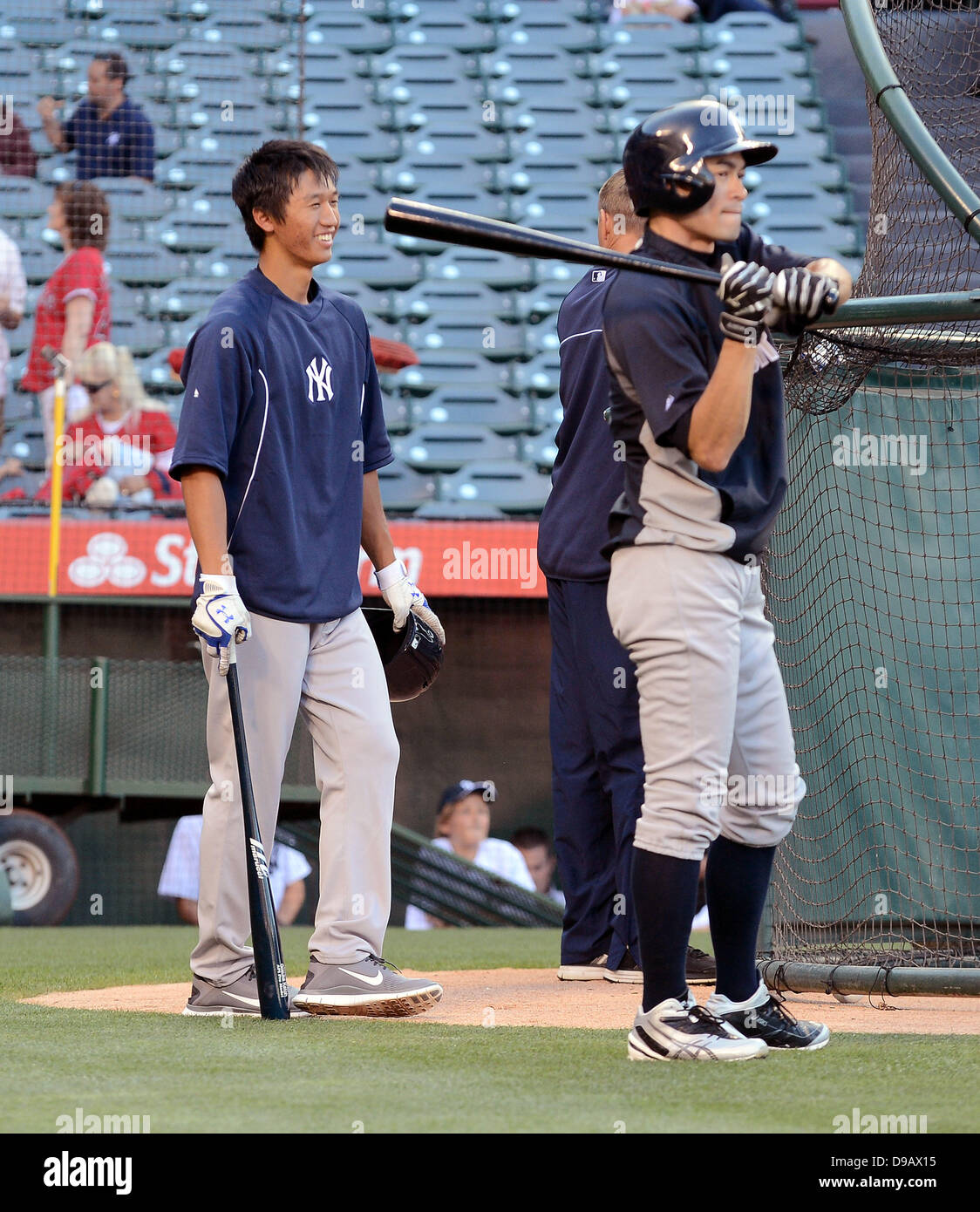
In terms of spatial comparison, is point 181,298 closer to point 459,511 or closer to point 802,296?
point 459,511

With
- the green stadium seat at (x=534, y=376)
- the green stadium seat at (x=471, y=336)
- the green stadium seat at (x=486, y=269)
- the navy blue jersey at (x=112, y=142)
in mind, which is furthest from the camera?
the green stadium seat at (x=486, y=269)

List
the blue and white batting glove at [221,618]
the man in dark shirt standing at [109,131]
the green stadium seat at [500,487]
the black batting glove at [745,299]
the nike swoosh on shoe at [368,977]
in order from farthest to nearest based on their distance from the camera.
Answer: the man in dark shirt standing at [109,131] → the green stadium seat at [500,487] → the nike swoosh on shoe at [368,977] → the blue and white batting glove at [221,618] → the black batting glove at [745,299]

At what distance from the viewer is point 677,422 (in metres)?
2.63

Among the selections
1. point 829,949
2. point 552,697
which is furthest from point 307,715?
point 829,949

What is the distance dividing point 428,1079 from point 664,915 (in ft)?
1.57

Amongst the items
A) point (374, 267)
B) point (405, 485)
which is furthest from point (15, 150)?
point (405, 485)

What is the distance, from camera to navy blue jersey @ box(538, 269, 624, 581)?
4199mm

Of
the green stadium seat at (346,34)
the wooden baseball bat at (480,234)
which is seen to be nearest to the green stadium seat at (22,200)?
the green stadium seat at (346,34)

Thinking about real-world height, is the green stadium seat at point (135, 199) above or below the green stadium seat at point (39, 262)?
above

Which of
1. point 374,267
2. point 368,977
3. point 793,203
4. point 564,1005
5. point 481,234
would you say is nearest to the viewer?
point 481,234

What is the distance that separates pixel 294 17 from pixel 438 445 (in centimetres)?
Result: 492

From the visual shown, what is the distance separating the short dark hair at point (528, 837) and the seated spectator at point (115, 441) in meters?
2.51

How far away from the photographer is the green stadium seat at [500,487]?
9031mm

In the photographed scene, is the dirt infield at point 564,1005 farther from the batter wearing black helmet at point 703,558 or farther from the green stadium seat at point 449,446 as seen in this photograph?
the green stadium seat at point 449,446
